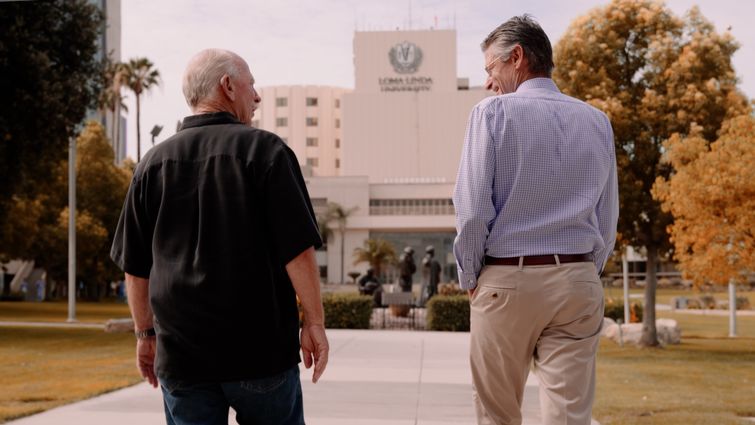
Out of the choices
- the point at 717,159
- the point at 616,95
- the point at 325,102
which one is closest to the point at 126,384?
the point at 717,159

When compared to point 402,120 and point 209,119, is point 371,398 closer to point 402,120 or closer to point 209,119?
point 209,119

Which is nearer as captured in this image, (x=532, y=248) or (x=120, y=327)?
(x=532, y=248)

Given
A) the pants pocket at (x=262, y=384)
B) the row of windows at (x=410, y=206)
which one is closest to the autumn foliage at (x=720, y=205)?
the pants pocket at (x=262, y=384)

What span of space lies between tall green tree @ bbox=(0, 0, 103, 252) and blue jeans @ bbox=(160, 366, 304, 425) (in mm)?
20880

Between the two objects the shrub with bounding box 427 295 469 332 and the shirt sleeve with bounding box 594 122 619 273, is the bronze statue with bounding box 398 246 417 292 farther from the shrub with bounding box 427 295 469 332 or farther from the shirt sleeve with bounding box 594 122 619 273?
the shirt sleeve with bounding box 594 122 619 273

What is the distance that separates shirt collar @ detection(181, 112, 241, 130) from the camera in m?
3.36

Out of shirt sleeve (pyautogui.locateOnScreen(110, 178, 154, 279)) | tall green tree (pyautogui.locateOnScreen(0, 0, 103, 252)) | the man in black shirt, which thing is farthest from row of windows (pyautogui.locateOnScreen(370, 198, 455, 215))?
the man in black shirt

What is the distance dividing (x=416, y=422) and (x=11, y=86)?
58.9ft

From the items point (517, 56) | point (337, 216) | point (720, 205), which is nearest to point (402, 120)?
point (337, 216)

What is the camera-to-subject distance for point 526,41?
13.3 feet

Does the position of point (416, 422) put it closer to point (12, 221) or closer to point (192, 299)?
point (192, 299)

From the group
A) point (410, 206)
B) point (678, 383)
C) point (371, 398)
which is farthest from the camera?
point (410, 206)

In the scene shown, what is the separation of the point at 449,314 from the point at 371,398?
560 inches

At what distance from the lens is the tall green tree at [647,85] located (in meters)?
19.1
